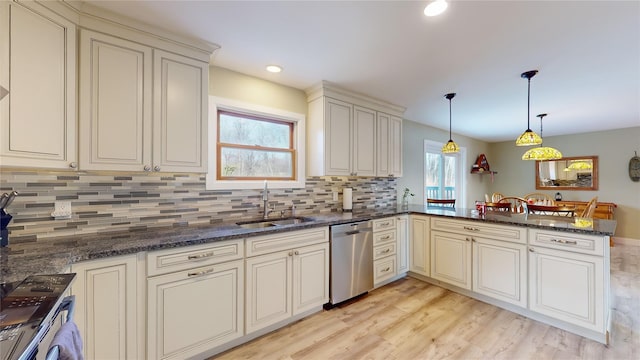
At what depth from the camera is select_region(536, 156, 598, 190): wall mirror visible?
5.46m

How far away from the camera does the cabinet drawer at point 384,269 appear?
116 inches

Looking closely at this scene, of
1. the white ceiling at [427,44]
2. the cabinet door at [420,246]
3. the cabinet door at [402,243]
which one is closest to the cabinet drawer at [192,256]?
the white ceiling at [427,44]

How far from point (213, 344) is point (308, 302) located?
0.84 m

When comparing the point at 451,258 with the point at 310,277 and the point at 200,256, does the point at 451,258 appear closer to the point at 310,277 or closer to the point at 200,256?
the point at 310,277

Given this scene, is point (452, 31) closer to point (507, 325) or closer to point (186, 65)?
point (186, 65)

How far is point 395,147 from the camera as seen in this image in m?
3.66

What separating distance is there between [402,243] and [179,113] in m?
2.81

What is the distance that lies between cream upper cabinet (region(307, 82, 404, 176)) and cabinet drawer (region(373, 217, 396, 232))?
2.06 ft

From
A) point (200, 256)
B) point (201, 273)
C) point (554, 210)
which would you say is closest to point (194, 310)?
point (201, 273)

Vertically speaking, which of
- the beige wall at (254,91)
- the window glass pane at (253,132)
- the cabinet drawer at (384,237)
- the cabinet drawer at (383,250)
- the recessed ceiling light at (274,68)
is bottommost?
the cabinet drawer at (383,250)

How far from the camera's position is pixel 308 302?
2.34m

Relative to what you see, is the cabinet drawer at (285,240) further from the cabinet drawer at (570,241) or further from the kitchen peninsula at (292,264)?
the cabinet drawer at (570,241)

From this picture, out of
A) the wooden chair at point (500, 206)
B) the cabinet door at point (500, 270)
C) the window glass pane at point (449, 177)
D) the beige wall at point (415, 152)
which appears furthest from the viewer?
the window glass pane at point (449, 177)

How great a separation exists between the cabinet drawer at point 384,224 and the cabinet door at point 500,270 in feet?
2.81
